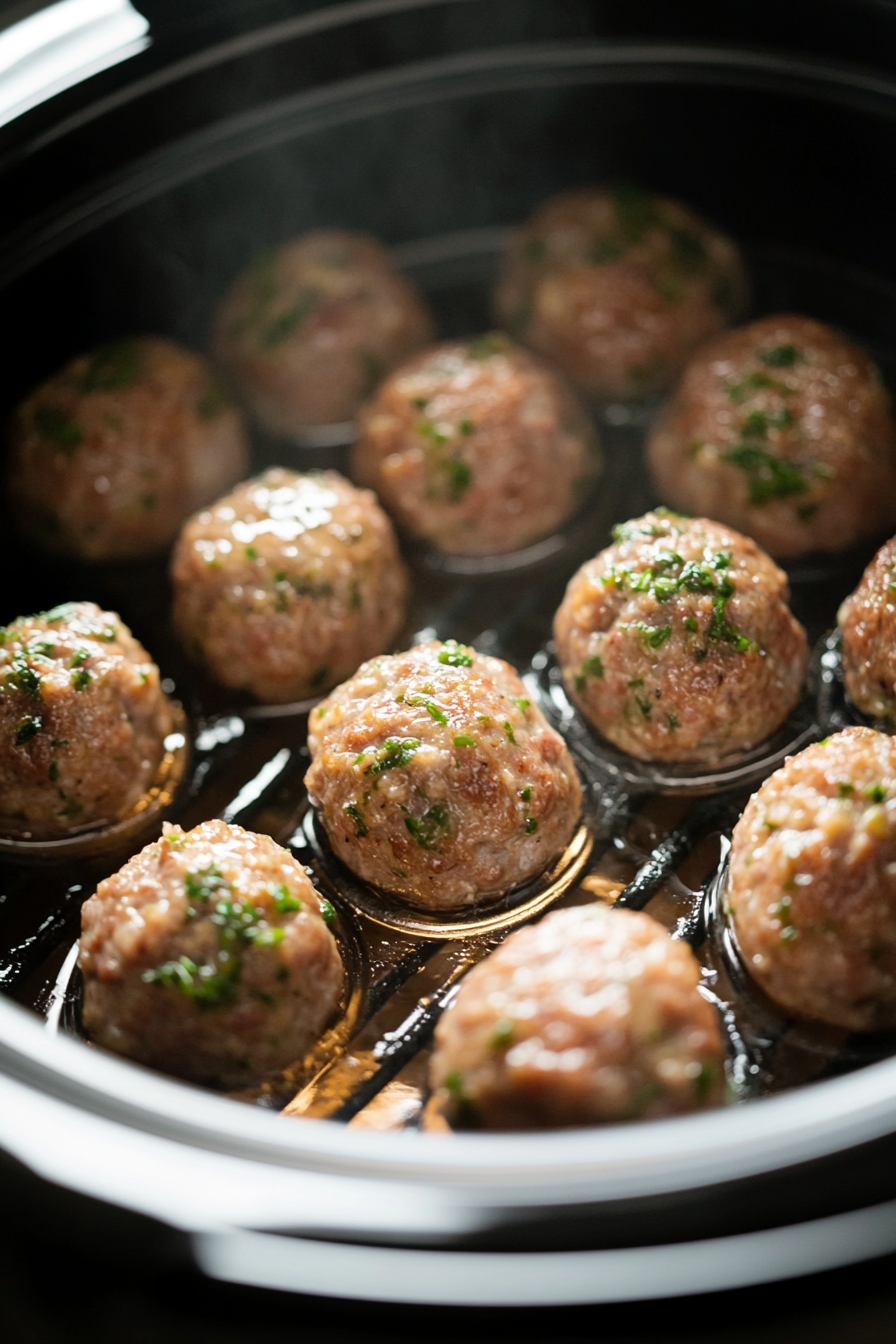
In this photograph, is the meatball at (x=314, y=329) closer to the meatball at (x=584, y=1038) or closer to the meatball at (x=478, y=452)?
the meatball at (x=478, y=452)

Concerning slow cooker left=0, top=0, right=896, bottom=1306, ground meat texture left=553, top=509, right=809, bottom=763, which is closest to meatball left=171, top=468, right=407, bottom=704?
slow cooker left=0, top=0, right=896, bottom=1306

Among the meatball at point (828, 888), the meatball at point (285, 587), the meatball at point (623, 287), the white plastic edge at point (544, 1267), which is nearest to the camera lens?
the white plastic edge at point (544, 1267)

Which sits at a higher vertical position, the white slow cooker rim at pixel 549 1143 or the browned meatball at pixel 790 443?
the white slow cooker rim at pixel 549 1143

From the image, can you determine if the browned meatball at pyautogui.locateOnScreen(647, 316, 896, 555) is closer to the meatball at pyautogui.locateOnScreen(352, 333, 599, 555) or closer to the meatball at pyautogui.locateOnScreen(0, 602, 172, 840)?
the meatball at pyautogui.locateOnScreen(352, 333, 599, 555)

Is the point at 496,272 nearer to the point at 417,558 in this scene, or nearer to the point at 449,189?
the point at 449,189

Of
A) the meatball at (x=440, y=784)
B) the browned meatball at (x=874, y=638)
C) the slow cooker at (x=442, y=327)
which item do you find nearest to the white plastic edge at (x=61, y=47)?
the slow cooker at (x=442, y=327)

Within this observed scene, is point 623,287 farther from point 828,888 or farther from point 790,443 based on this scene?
point 828,888
